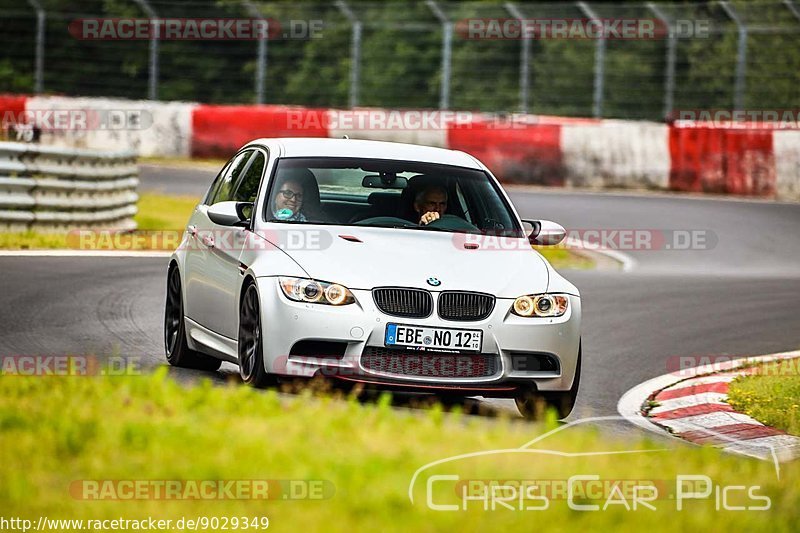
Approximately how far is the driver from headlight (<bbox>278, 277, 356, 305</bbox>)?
145cm

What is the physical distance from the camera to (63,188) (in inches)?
717

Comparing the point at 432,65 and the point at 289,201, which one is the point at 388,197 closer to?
the point at 289,201

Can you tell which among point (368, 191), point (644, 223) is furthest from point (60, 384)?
point (644, 223)

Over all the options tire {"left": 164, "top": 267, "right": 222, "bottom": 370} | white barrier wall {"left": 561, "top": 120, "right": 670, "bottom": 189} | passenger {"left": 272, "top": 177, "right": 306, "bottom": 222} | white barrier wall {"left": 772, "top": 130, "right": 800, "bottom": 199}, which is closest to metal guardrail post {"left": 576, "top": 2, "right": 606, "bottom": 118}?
white barrier wall {"left": 561, "top": 120, "right": 670, "bottom": 189}

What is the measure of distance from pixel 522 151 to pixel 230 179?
16884mm

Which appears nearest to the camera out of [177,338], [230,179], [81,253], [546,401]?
[546,401]

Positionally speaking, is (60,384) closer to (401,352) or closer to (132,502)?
(401,352)

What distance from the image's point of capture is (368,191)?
32.7ft

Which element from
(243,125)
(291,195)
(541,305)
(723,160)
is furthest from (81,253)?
(243,125)

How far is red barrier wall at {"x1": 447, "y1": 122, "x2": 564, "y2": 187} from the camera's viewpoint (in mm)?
26906

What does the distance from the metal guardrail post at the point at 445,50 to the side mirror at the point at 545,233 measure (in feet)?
67.6

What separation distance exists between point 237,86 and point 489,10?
32.2ft

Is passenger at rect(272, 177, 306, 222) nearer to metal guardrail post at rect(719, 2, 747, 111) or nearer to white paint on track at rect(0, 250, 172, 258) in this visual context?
white paint on track at rect(0, 250, 172, 258)

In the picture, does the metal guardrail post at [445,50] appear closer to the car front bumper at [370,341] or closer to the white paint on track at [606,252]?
the white paint on track at [606,252]
